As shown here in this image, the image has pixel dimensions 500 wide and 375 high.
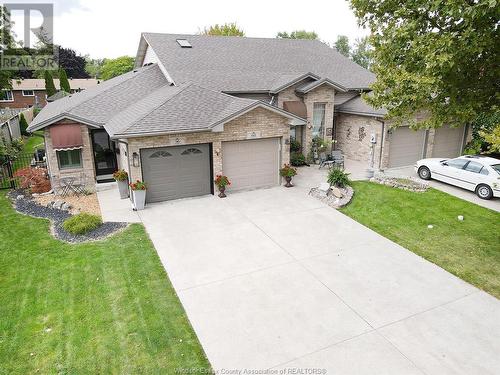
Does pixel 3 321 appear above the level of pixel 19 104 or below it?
below

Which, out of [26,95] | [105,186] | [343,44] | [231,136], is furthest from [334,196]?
[343,44]

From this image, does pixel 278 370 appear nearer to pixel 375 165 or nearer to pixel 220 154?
pixel 220 154

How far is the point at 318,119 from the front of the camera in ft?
73.6

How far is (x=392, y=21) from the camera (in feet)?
38.2

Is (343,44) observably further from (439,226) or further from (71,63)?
(439,226)

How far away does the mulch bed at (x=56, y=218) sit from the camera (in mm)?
12469

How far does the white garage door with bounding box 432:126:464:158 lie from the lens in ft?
71.9

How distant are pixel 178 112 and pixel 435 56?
10.1m

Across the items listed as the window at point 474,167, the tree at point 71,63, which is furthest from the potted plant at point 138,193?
the tree at point 71,63

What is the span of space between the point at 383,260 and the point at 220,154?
8.53 m

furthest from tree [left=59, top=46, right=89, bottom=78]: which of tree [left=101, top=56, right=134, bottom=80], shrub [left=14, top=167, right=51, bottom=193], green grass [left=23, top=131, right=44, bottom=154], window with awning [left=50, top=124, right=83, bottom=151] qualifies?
window with awning [left=50, top=124, right=83, bottom=151]

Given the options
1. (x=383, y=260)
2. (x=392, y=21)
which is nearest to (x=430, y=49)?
(x=392, y=21)

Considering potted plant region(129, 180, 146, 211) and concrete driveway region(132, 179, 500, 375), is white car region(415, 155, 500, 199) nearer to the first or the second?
concrete driveway region(132, 179, 500, 375)

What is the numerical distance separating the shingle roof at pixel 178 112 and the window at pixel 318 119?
598cm
